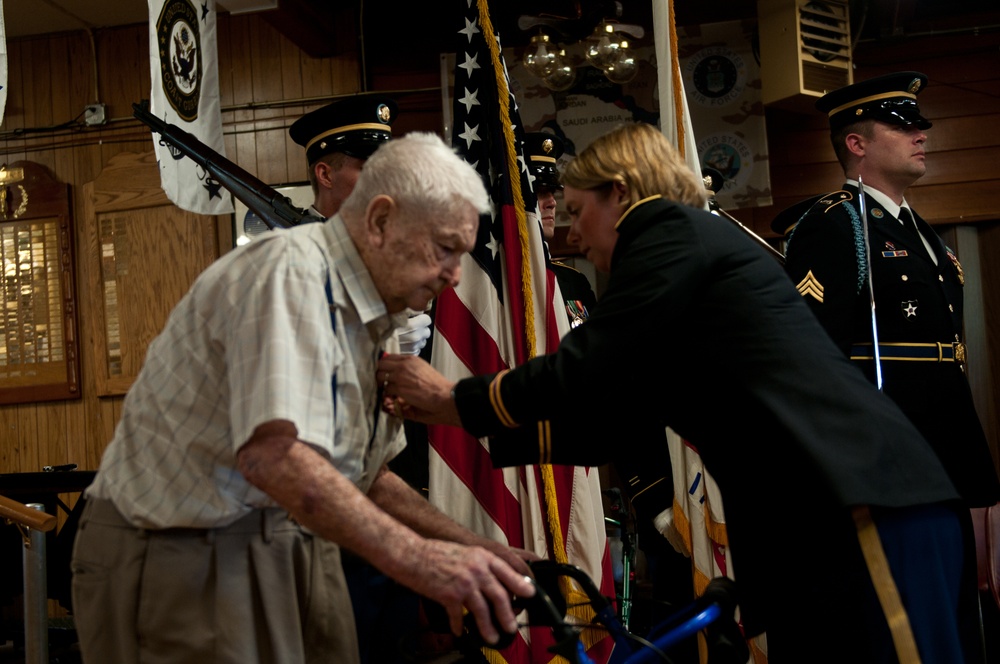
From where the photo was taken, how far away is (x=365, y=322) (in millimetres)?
1524

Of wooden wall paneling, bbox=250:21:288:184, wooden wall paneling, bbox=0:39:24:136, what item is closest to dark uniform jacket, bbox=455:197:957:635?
wooden wall paneling, bbox=250:21:288:184

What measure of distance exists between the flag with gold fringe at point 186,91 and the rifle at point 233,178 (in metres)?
0.05

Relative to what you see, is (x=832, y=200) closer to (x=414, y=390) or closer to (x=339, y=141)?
(x=339, y=141)

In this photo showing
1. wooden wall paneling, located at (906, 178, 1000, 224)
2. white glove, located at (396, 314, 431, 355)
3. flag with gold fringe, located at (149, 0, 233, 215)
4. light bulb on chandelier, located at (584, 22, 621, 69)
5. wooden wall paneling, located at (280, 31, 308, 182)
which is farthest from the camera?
wooden wall paneling, located at (280, 31, 308, 182)

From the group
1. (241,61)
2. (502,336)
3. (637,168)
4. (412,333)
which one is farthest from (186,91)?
(637,168)

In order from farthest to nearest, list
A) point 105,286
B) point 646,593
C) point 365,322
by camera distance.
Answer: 1. point 105,286
2. point 646,593
3. point 365,322

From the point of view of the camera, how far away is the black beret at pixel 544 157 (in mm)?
3770

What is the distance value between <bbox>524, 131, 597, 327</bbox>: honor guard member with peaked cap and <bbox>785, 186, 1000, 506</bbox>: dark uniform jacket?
0.92 m

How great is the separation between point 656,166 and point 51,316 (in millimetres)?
5094

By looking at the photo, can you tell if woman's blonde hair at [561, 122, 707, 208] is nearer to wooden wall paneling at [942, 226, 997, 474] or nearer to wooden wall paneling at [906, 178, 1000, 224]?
wooden wall paneling at [906, 178, 1000, 224]

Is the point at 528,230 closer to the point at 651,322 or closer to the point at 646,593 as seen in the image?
the point at 651,322

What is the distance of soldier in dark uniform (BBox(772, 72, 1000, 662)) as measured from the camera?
9.58 feet

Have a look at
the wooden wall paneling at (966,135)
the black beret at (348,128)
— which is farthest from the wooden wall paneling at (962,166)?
the black beret at (348,128)

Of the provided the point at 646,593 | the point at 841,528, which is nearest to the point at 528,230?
the point at 841,528
